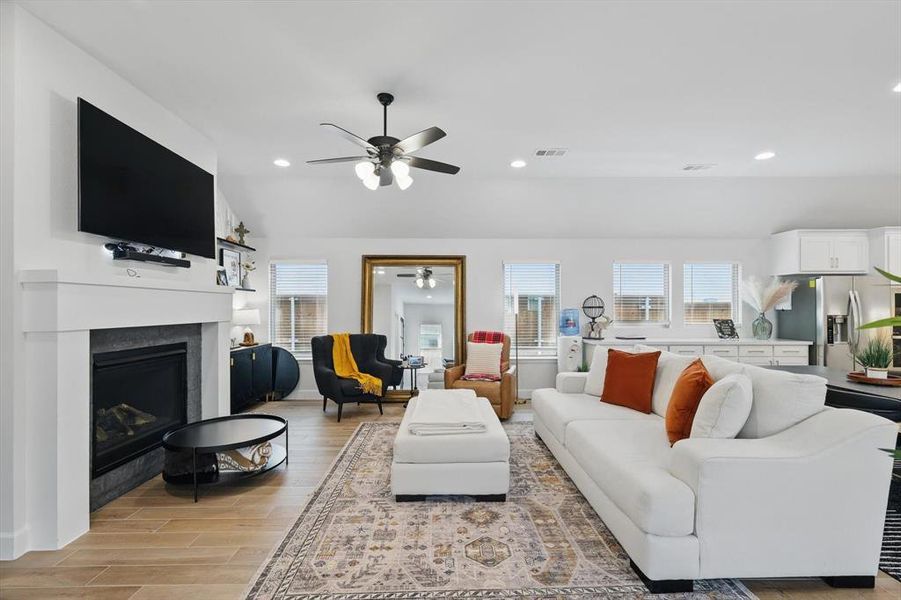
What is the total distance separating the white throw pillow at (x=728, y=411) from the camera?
7.33 ft

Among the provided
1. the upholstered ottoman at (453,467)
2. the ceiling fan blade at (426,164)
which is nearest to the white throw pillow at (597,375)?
the upholstered ottoman at (453,467)

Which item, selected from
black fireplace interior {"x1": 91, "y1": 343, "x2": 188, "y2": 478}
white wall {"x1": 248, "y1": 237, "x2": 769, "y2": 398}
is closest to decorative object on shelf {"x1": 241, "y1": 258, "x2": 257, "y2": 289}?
white wall {"x1": 248, "y1": 237, "x2": 769, "y2": 398}

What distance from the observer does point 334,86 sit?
311cm

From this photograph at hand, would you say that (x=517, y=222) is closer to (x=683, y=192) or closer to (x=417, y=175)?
(x=417, y=175)

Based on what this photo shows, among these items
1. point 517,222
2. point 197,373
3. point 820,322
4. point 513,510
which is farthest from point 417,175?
point 820,322

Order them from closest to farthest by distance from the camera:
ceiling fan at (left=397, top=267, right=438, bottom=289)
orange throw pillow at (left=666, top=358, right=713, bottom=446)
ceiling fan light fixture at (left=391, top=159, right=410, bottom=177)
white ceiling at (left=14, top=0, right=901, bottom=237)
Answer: white ceiling at (left=14, top=0, right=901, bottom=237) → orange throw pillow at (left=666, top=358, right=713, bottom=446) → ceiling fan light fixture at (left=391, top=159, right=410, bottom=177) → ceiling fan at (left=397, top=267, right=438, bottom=289)

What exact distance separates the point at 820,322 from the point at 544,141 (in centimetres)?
401

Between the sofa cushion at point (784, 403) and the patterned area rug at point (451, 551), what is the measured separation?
0.76 metres

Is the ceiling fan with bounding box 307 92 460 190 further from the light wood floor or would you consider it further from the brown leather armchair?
the brown leather armchair

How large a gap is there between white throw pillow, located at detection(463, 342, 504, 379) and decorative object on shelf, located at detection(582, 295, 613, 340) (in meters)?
1.35

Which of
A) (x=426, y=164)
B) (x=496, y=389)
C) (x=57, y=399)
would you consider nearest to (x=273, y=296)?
(x=496, y=389)

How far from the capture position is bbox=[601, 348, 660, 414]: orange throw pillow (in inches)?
134

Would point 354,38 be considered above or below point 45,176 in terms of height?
above

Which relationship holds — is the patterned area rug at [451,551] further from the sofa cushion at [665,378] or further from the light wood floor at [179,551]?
the sofa cushion at [665,378]
